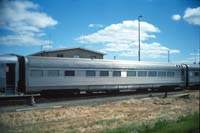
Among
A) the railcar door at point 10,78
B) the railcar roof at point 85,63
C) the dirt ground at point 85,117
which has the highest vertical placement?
the railcar roof at point 85,63

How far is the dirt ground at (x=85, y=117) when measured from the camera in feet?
33.6

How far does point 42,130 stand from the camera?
959cm

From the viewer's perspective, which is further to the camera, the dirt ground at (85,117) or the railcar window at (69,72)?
the railcar window at (69,72)

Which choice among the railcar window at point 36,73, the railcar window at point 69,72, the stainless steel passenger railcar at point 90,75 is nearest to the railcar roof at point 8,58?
the stainless steel passenger railcar at point 90,75

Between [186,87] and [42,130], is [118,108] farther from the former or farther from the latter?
[186,87]

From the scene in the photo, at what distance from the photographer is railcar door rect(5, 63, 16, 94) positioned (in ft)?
56.0

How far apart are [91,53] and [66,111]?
2536 cm

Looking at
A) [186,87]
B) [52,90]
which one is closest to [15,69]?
[52,90]

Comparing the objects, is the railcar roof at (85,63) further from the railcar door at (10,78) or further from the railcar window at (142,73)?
the railcar door at (10,78)

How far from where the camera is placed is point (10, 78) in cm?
1733

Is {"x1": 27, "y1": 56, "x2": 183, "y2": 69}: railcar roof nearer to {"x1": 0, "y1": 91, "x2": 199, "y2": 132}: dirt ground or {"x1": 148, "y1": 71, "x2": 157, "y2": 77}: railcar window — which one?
{"x1": 148, "y1": 71, "x2": 157, "y2": 77}: railcar window

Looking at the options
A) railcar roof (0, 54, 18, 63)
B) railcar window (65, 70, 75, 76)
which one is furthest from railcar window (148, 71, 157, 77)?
railcar roof (0, 54, 18, 63)

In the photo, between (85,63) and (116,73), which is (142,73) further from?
(85,63)

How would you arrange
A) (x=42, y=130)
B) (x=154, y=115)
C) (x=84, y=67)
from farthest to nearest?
(x=84, y=67) → (x=154, y=115) → (x=42, y=130)
